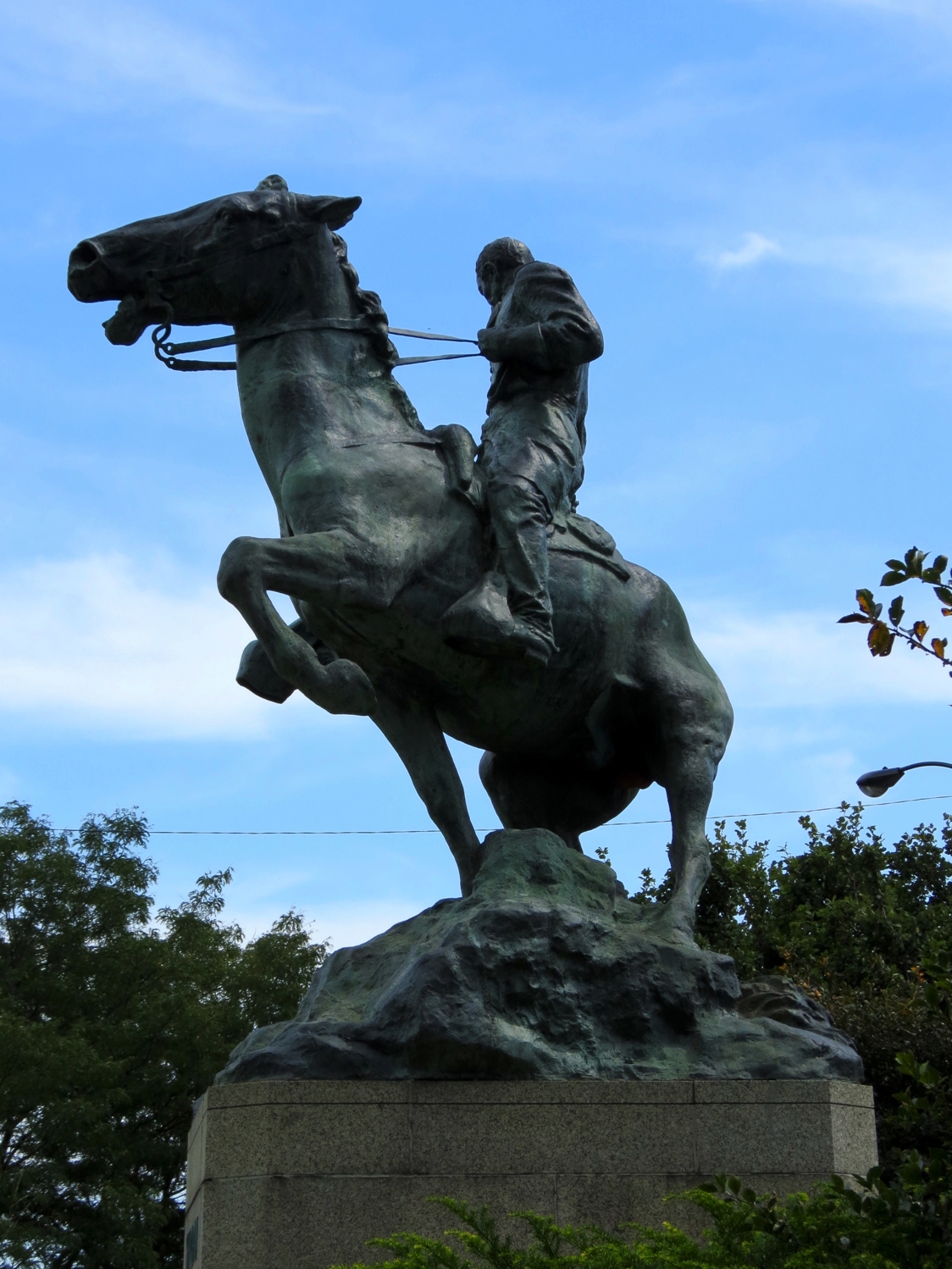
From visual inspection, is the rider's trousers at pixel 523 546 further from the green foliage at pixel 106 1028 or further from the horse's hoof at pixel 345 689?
the green foliage at pixel 106 1028

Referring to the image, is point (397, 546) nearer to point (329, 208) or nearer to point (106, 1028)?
point (329, 208)

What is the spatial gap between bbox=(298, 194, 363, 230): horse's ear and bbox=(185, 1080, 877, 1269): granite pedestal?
→ 155 inches

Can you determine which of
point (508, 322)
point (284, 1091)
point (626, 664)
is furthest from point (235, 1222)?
point (508, 322)

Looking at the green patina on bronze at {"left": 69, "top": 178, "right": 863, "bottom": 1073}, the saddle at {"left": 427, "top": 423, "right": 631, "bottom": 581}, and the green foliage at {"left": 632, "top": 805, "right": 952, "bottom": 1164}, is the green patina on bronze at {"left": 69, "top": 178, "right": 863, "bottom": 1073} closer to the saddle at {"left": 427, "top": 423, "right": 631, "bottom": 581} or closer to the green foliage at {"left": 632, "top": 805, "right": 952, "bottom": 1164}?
the saddle at {"left": 427, "top": 423, "right": 631, "bottom": 581}

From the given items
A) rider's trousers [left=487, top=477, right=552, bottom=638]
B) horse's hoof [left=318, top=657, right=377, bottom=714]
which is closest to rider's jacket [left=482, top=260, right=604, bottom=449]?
rider's trousers [left=487, top=477, right=552, bottom=638]

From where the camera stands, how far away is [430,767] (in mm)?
7574

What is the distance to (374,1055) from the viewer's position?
20.6ft

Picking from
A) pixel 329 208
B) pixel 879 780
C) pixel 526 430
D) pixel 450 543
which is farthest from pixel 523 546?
pixel 879 780

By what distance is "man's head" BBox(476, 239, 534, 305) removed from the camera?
27.0ft

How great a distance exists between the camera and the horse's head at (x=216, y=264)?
737 centimetres

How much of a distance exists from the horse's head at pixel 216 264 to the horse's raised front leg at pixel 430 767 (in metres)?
1.92

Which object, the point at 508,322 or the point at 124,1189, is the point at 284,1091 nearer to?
the point at 508,322

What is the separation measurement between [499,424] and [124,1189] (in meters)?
14.3

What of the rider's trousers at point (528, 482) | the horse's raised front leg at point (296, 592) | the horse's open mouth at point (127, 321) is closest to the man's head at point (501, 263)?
the rider's trousers at point (528, 482)
